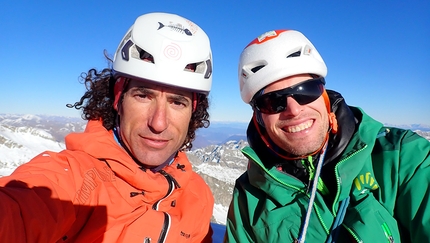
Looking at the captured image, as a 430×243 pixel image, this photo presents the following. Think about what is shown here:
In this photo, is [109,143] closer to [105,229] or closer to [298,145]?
[105,229]

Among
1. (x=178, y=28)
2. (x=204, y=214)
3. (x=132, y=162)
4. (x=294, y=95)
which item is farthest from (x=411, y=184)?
(x=178, y=28)

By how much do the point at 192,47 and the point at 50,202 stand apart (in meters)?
2.55

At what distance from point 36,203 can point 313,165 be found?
119 inches

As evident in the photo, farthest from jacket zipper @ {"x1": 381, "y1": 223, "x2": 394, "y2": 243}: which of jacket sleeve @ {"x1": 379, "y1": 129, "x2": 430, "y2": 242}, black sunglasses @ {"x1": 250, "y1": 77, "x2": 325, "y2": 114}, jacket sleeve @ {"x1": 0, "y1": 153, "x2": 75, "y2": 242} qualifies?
jacket sleeve @ {"x1": 0, "y1": 153, "x2": 75, "y2": 242}

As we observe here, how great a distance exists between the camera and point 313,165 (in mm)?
3350

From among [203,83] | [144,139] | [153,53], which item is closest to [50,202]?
[144,139]

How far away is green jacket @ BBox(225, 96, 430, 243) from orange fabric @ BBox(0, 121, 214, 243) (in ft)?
2.95

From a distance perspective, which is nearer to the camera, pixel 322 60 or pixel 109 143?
pixel 109 143

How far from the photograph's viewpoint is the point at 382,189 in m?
2.88

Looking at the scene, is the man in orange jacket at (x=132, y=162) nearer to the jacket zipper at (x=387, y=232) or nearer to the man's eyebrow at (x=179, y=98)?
the man's eyebrow at (x=179, y=98)

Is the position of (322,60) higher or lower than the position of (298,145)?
higher

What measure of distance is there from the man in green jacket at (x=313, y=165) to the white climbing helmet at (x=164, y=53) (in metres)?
0.71

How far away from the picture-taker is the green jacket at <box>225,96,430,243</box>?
2613 millimetres

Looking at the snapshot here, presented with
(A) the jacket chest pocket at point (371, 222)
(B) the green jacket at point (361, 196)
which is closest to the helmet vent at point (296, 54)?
(B) the green jacket at point (361, 196)
